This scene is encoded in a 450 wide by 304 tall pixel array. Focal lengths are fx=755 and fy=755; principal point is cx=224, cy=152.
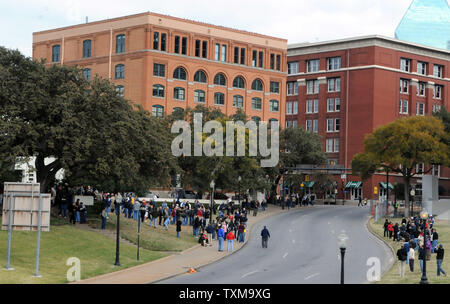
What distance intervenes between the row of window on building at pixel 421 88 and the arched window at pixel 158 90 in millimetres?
43469

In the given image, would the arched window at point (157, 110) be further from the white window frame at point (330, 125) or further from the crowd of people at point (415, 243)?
the crowd of people at point (415, 243)

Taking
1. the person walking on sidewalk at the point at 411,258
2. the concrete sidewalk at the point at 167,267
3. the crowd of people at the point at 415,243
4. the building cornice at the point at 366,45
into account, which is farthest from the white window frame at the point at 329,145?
the person walking on sidewalk at the point at 411,258

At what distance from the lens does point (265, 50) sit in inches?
4136

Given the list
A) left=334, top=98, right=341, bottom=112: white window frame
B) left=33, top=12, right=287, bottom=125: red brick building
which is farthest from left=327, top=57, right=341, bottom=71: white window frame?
left=33, top=12, right=287, bottom=125: red brick building

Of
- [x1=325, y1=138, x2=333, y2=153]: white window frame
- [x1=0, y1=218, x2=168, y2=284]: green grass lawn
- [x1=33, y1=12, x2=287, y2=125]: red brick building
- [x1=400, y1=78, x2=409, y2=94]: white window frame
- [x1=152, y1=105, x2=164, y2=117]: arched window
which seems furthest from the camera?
[x1=325, y1=138, x2=333, y2=153]: white window frame

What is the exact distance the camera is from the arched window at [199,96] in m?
98.3

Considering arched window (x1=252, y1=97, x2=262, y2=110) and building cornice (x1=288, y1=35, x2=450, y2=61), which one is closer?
arched window (x1=252, y1=97, x2=262, y2=110)

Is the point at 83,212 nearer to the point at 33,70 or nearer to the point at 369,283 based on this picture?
the point at 33,70

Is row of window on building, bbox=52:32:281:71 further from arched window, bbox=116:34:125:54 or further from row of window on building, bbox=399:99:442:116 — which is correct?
row of window on building, bbox=399:99:442:116

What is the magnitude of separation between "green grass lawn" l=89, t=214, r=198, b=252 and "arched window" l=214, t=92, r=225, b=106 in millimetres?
44125

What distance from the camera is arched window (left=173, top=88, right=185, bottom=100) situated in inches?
3794

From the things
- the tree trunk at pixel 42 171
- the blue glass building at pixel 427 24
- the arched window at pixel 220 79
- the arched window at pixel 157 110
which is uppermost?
the blue glass building at pixel 427 24

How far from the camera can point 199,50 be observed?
98625mm

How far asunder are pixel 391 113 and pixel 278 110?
69.2 feet
